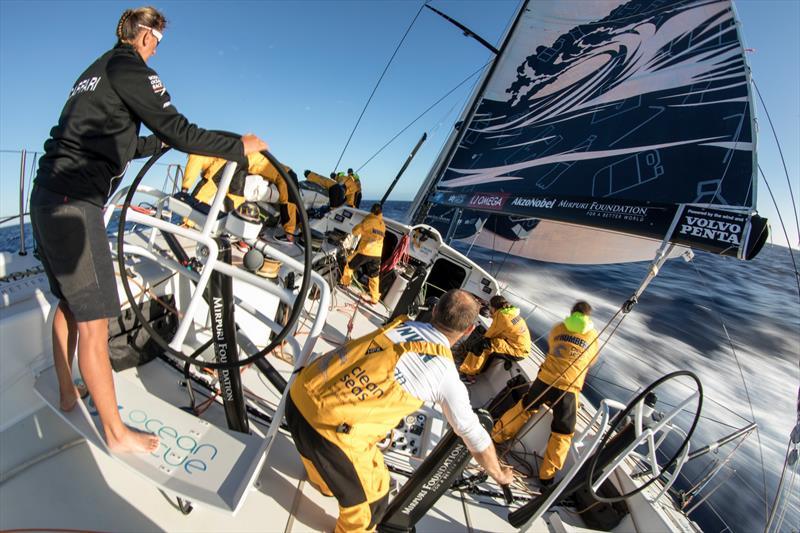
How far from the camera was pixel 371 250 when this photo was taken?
5.16 metres

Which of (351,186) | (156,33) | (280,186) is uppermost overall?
(351,186)

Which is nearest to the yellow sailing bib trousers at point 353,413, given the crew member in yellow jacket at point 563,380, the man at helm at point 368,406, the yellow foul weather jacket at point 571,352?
the man at helm at point 368,406

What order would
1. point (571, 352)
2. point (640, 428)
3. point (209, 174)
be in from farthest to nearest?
point (209, 174) → point (571, 352) → point (640, 428)

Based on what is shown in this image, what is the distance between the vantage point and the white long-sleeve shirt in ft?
4.34

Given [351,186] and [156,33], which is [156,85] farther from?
[351,186]

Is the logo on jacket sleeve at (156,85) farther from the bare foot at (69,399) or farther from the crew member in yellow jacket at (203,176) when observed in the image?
the crew member in yellow jacket at (203,176)

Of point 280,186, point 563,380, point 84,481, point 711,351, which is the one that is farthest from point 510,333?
point 711,351

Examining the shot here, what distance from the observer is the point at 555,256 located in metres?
4.61

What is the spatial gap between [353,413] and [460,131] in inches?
225

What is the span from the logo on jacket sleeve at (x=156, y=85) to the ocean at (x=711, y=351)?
2.68 metres

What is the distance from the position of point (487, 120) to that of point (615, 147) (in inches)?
106

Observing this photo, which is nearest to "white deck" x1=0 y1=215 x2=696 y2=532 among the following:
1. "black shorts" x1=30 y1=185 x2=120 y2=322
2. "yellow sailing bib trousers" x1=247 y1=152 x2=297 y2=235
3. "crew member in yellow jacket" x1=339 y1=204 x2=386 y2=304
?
"black shorts" x1=30 y1=185 x2=120 y2=322

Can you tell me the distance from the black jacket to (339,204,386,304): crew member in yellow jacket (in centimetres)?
399

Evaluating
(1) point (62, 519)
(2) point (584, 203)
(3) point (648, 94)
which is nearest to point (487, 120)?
(3) point (648, 94)
